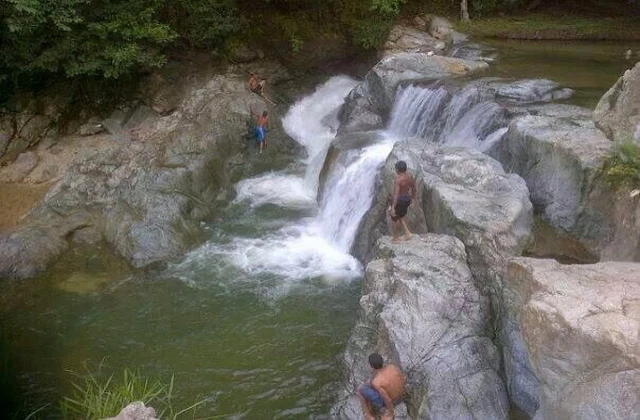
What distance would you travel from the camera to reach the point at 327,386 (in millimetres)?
7820

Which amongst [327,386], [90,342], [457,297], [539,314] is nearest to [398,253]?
[457,297]

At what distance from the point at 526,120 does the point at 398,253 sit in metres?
4.03

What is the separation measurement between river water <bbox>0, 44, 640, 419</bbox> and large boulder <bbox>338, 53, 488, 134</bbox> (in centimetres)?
72

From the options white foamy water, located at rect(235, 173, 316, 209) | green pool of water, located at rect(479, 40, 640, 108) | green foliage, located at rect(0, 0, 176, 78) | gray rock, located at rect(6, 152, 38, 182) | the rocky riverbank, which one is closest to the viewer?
the rocky riverbank

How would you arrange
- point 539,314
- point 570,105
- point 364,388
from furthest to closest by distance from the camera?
point 570,105 → point 364,388 → point 539,314

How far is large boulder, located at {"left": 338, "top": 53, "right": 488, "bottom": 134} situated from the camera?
46.0ft

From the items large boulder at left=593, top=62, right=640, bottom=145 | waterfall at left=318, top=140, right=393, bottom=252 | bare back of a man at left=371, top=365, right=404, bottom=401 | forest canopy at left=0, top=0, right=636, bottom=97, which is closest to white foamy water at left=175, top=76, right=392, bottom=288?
waterfall at left=318, top=140, right=393, bottom=252

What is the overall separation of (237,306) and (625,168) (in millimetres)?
6518

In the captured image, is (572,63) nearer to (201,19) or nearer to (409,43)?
(409,43)

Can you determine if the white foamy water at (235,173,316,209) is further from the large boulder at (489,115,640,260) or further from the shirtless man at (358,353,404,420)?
the shirtless man at (358,353,404,420)

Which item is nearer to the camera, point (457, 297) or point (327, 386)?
point (457, 297)

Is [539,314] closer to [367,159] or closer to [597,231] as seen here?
[597,231]

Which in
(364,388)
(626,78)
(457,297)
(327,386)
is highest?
(626,78)

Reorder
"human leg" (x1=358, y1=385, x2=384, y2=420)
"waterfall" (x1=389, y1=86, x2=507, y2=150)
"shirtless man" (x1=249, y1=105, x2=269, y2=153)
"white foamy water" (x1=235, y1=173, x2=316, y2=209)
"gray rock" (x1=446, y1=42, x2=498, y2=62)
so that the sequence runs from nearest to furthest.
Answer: "human leg" (x1=358, y1=385, x2=384, y2=420) → "waterfall" (x1=389, y1=86, x2=507, y2=150) → "white foamy water" (x1=235, y1=173, x2=316, y2=209) → "shirtless man" (x1=249, y1=105, x2=269, y2=153) → "gray rock" (x1=446, y1=42, x2=498, y2=62)
